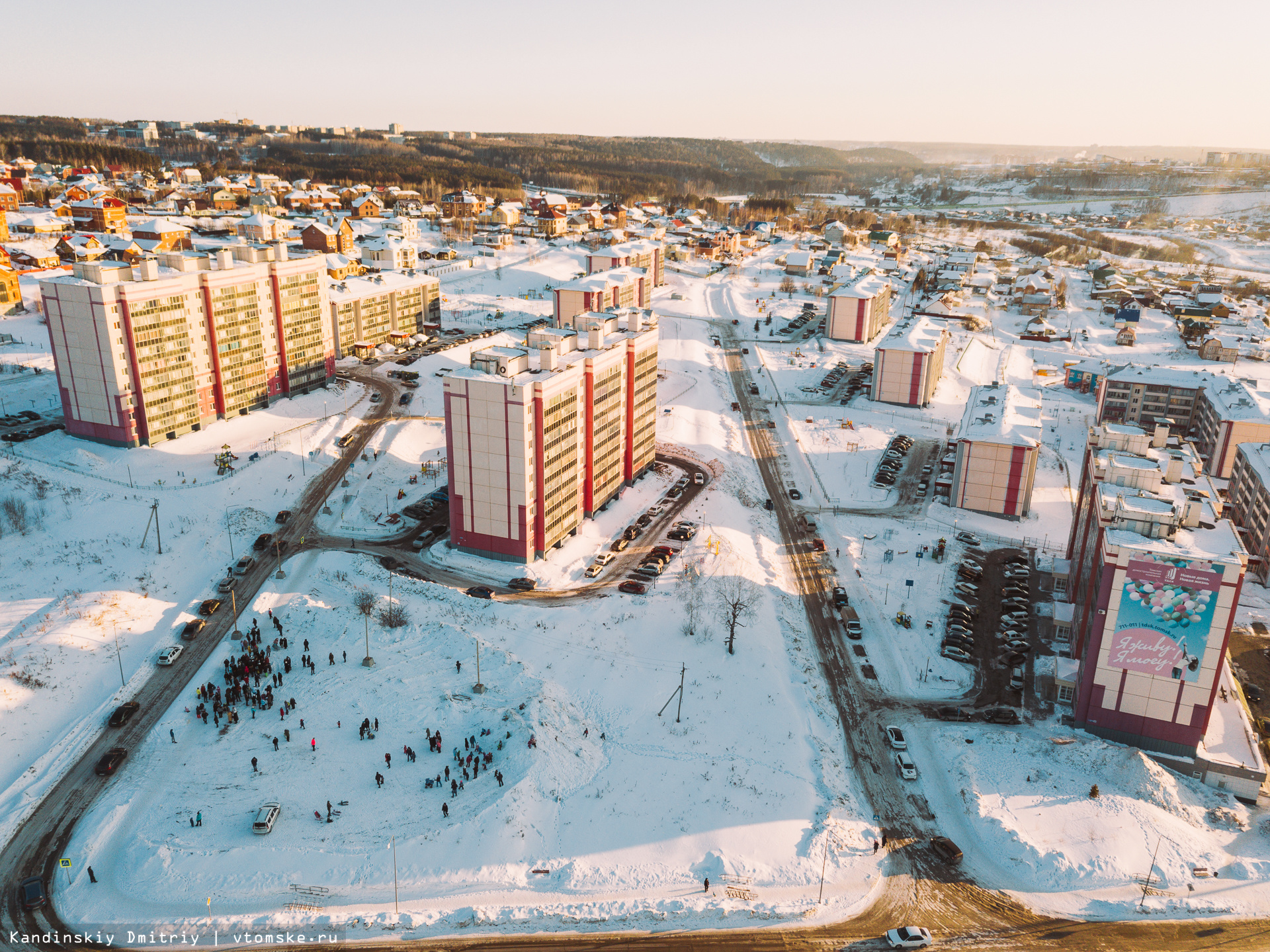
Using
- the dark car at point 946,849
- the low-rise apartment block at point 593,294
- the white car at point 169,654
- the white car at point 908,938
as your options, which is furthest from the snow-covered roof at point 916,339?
the white car at point 169,654

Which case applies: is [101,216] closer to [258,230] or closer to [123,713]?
[258,230]

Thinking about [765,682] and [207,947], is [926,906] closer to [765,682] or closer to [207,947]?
[765,682]

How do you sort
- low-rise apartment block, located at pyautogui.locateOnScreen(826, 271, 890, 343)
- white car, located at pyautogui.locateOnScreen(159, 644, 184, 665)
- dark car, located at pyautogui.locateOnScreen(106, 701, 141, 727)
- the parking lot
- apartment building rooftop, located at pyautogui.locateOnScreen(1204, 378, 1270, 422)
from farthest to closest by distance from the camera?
low-rise apartment block, located at pyautogui.locateOnScreen(826, 271, 890, 343), apartment building rooftop, located at pyautogui.locateOnScreen(1204, 378, 1270, 422), the parking lot, white car, located at pyautogui.locateOnScreen(159, 644, 184, 665), dark car, located at pyautogui.locateOnScreen(106, 701, 141, 727)

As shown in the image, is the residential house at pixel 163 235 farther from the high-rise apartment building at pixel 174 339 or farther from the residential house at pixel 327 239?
the high-rise apartment building at pixel 174 339

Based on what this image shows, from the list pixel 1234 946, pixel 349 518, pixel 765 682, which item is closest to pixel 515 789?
pixel 765 682

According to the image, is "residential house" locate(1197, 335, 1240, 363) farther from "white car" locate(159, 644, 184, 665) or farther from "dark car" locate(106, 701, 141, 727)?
"dark car" locate(106, 701, 141, 727)

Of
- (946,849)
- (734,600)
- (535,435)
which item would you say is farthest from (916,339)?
(946,849)

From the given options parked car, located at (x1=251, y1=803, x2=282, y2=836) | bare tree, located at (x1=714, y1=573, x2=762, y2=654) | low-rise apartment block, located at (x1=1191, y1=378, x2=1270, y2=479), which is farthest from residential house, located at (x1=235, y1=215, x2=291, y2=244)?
low-rise apartment block, located at (x1=1191, y1=378, x2=1270, y2=479)
